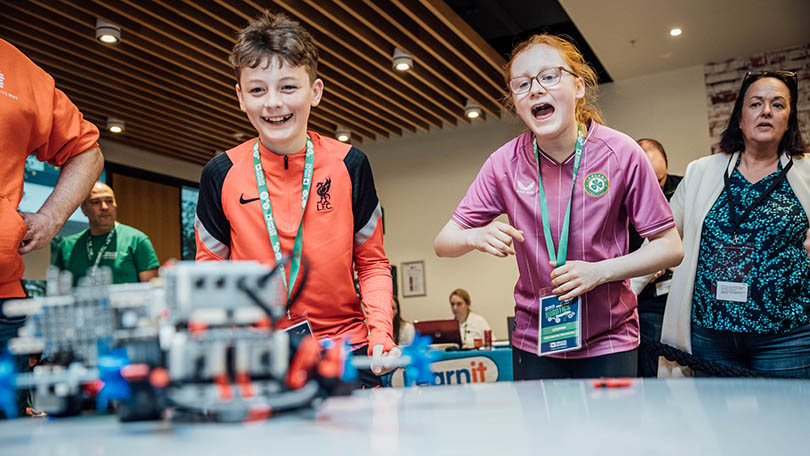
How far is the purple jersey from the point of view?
4.66 ft

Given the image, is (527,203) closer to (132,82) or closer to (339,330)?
(339,330)

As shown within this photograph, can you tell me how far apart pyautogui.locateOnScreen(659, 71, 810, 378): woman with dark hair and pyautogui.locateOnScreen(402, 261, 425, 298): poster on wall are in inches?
238

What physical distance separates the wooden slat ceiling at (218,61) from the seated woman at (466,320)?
2.04m

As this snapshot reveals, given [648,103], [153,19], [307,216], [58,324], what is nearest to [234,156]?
[307,216]

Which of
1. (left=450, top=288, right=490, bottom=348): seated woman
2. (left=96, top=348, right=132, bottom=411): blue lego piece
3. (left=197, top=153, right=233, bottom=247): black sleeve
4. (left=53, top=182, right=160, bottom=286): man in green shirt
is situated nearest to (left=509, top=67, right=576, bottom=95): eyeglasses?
(left=197, top=153, right=233, bottom=247): black sleeve

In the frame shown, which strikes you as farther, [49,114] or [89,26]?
[89,26]

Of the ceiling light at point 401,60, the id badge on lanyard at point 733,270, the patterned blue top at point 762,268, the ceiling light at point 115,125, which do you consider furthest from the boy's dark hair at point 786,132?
the ceiling light at point 115,125

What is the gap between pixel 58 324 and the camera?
2.15 feet

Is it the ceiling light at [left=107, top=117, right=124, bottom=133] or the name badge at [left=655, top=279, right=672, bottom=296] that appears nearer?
the name badge at [left=655, top=279, right=672, bottom=296]

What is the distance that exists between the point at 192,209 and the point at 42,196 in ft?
8.16

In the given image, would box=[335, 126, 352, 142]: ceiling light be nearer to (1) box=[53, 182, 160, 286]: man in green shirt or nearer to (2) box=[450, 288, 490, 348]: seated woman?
(2) box=[450, 288, 490, 348]: seated woman

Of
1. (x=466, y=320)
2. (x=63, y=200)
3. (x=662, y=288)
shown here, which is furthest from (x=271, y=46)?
(x=466, y=320)

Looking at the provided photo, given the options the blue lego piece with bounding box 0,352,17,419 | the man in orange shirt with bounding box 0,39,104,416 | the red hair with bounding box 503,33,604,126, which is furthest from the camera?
the red hair with bounding box 503,33,604,126

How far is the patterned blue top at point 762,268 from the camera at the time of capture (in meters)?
1.83
